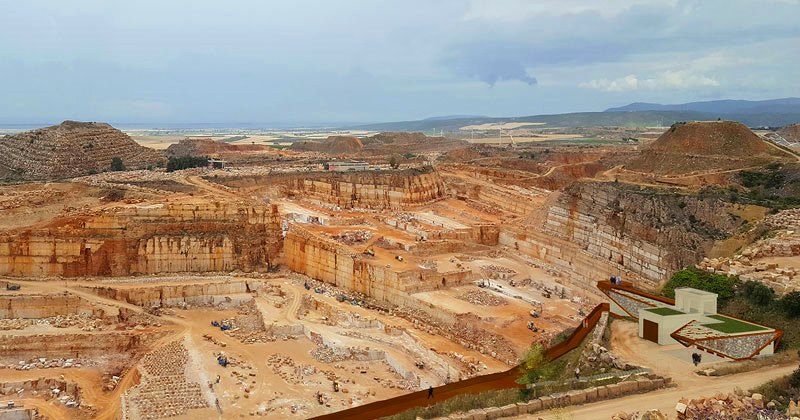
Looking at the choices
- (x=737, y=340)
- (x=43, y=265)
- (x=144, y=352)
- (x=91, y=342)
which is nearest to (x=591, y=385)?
(x=737, y=340)

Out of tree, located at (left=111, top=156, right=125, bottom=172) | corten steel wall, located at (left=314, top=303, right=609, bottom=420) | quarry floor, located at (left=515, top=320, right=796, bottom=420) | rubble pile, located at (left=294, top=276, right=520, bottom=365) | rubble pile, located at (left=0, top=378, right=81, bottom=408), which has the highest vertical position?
tree, located at (left=111, top=156, right=125, bottom=172)

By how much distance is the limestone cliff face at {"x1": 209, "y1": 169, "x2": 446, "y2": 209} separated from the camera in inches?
2077

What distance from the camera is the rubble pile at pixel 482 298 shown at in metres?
31.1

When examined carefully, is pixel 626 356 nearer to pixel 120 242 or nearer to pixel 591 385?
pixel 591 385

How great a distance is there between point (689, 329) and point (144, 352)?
70.0ft

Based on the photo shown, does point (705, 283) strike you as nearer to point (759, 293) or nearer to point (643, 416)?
point (759, 293)

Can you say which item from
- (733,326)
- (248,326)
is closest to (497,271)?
(248,326)

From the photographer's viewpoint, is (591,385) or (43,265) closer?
(591,385)

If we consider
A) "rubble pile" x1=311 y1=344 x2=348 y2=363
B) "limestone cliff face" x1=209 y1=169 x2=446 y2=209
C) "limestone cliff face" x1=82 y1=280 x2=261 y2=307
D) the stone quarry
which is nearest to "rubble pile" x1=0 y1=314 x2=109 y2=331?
the stone quarry

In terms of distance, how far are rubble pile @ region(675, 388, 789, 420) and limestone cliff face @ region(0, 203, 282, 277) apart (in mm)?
30231

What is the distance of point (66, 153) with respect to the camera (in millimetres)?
60281

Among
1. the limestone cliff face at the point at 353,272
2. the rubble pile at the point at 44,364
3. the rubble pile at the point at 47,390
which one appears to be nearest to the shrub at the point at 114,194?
→ the limestone cliff face at the point at 353,272

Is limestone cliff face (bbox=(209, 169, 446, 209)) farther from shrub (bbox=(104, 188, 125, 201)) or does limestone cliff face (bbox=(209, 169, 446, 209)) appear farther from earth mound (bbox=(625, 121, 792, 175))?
earth mound (bbox=(625, 121, 792, 175))

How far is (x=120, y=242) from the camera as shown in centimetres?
3672
